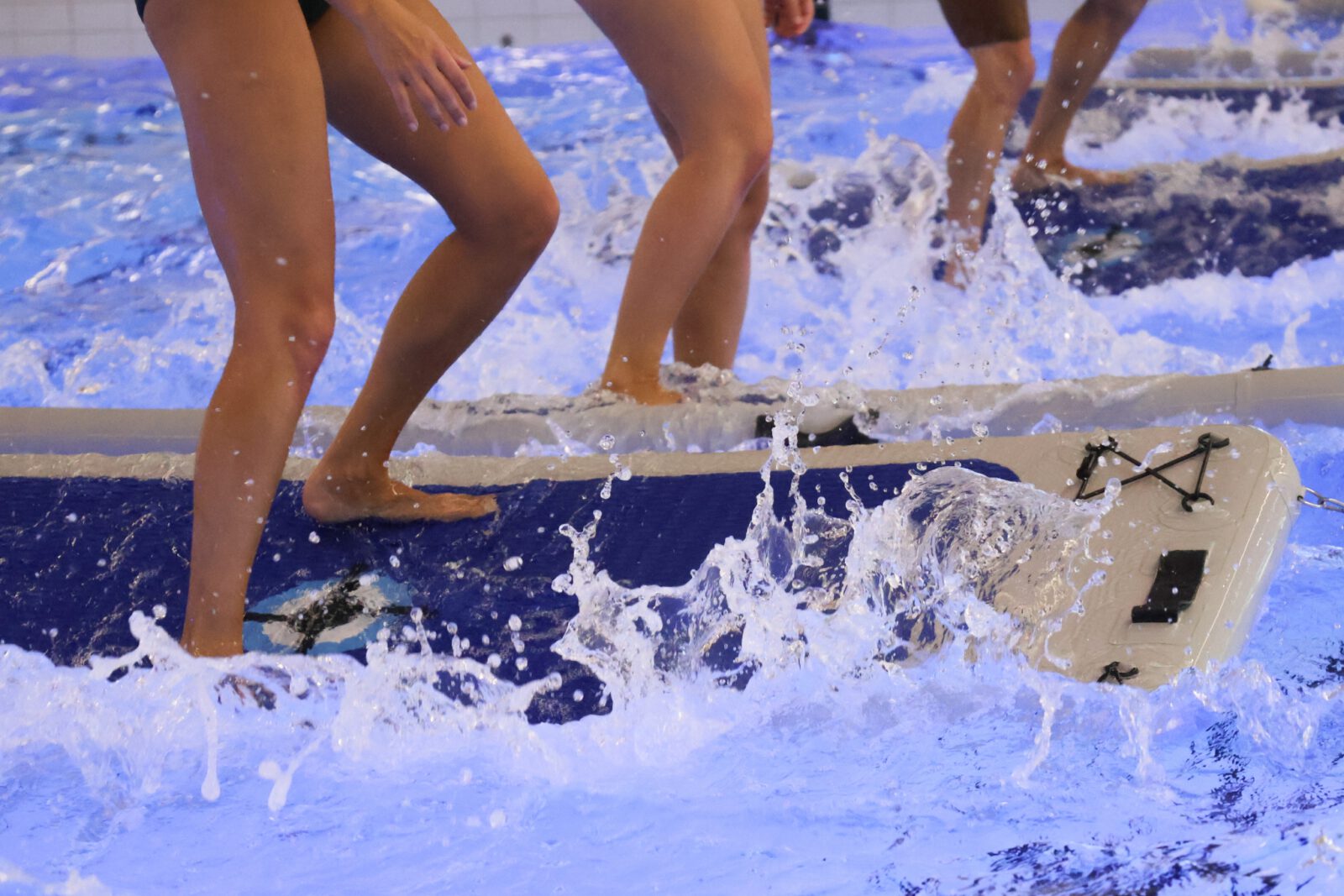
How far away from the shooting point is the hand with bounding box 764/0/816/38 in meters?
2.28

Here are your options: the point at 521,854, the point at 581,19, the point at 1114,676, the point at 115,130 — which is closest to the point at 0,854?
the point at 521,854

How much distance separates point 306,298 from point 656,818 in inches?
22.9

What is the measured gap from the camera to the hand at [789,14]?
2277 millimetres

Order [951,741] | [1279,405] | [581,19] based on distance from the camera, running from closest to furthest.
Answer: [951,741]
[1279,405]
[581,19]

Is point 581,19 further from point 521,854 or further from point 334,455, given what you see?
point 521,854

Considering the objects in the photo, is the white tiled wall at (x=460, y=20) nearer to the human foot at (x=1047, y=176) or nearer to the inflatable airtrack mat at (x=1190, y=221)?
the inflatable airtrack mat at (x=1190, y=221)

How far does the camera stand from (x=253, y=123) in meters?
1.26

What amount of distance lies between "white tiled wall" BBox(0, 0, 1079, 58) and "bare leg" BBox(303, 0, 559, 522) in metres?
4.73

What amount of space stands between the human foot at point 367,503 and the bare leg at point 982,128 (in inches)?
60.1

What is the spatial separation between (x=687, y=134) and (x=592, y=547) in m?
0.66

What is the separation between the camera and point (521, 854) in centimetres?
107

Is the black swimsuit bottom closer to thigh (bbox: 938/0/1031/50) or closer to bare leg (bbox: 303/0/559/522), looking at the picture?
bare leg (bbox: 303/0/559/522)

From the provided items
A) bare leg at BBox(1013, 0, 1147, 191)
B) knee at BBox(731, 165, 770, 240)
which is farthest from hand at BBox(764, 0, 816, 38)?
bare leg at BBox(1013, 0, 1147, 191)

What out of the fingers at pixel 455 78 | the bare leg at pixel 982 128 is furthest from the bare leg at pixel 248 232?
the bare leg at pixel 982 128
